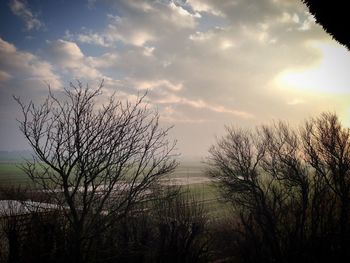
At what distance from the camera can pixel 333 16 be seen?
3271mm

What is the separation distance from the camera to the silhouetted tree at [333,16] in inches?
123

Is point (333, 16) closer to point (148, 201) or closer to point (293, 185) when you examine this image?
point (148, 201)

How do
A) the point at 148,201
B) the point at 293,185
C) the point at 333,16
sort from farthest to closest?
the point at 293,185, the point at 148,201, the point at 333,16

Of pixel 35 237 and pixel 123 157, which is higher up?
pixel 123 157

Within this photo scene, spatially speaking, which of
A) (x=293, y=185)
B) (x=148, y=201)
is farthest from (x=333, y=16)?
(x=293, y=185)

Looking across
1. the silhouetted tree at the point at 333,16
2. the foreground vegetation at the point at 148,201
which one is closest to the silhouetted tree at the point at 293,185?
the foreground vegetation at the point at 148,201

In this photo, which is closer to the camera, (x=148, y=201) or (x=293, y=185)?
(x=148, y=201)

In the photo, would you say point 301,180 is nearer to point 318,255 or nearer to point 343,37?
point 318,255

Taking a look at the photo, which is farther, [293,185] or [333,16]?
[293,185]

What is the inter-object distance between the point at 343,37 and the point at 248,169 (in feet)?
66.7

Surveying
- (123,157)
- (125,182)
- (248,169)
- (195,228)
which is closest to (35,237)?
(125,182)

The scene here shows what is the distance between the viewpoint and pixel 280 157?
22.5 m

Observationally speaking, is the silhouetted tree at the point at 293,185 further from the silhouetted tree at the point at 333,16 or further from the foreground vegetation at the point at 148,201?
the silhouetted tree at the point at 333,16

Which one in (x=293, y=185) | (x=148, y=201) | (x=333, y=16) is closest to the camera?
(x=333, y=16)
